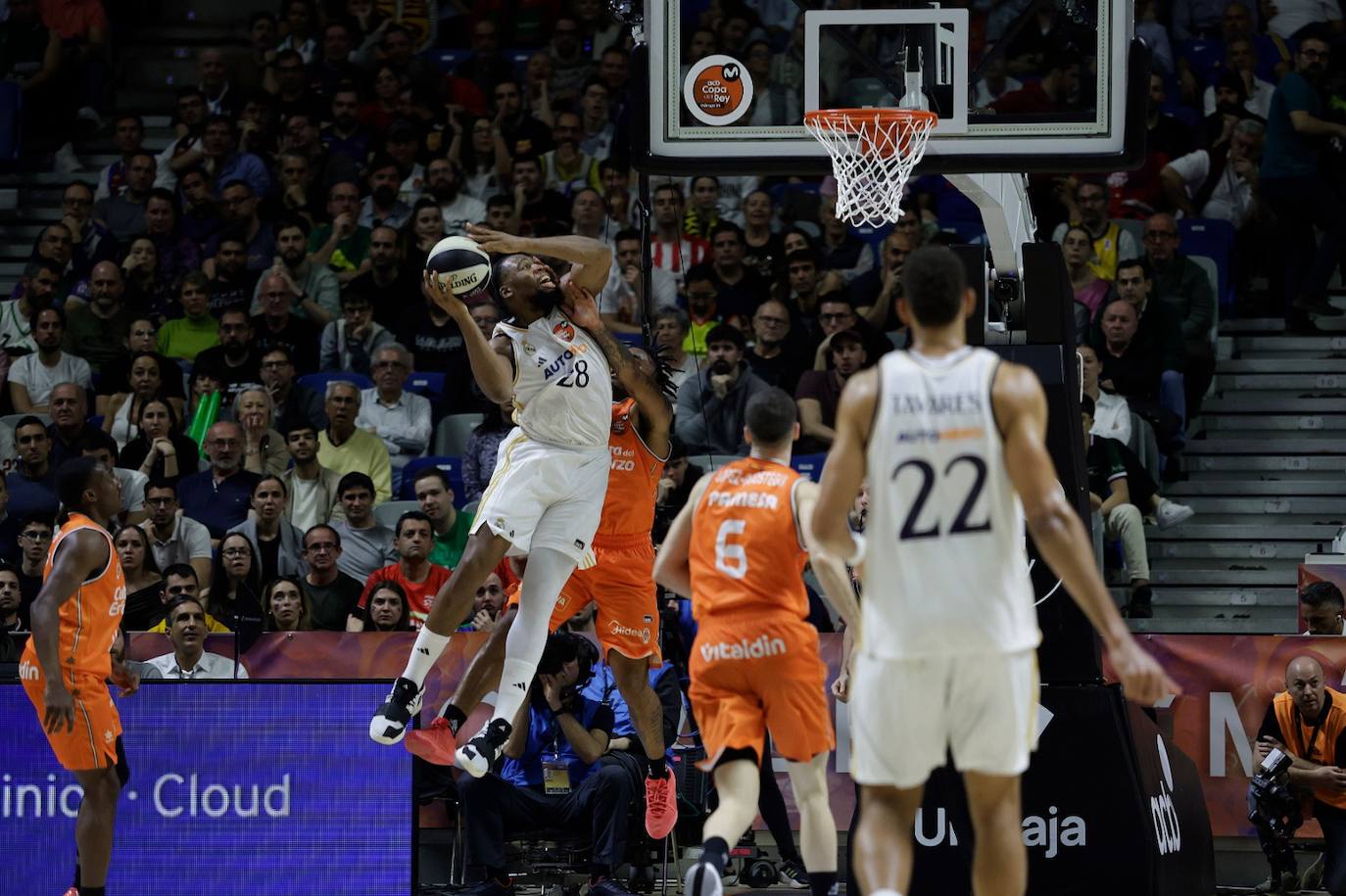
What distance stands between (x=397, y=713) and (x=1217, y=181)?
9.61 metres

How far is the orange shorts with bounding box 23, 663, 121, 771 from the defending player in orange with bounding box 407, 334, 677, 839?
5.91ft

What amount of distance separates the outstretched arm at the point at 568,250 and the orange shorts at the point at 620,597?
4.29 ft

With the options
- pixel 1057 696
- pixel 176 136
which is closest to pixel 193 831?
pixel 1057 696

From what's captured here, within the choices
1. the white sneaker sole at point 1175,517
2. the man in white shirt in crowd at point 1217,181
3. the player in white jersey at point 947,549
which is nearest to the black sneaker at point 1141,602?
the white sneaker sole at point 1175,517

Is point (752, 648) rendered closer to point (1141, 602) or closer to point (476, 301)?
point (1141, 602)

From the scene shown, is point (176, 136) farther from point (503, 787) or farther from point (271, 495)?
point (503, 787)

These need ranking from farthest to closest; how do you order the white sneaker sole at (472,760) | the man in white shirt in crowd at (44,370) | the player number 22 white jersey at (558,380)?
the man in white shirt in crowd at (44,370)
the player number 22 white jersey at (558,380)
the white sneaker sole at (472,760)

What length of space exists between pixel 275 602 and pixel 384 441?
8.01 ft

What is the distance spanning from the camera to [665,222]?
15.3 m

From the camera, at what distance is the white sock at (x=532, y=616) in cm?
884

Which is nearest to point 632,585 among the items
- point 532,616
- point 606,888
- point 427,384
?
point 532,616

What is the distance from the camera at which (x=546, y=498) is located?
8.92 m

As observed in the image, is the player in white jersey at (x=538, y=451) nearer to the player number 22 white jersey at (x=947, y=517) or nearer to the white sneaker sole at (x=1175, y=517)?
the player number 22 white jersey at (x=947, y=517)

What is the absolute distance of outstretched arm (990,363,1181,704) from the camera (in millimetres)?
5922
